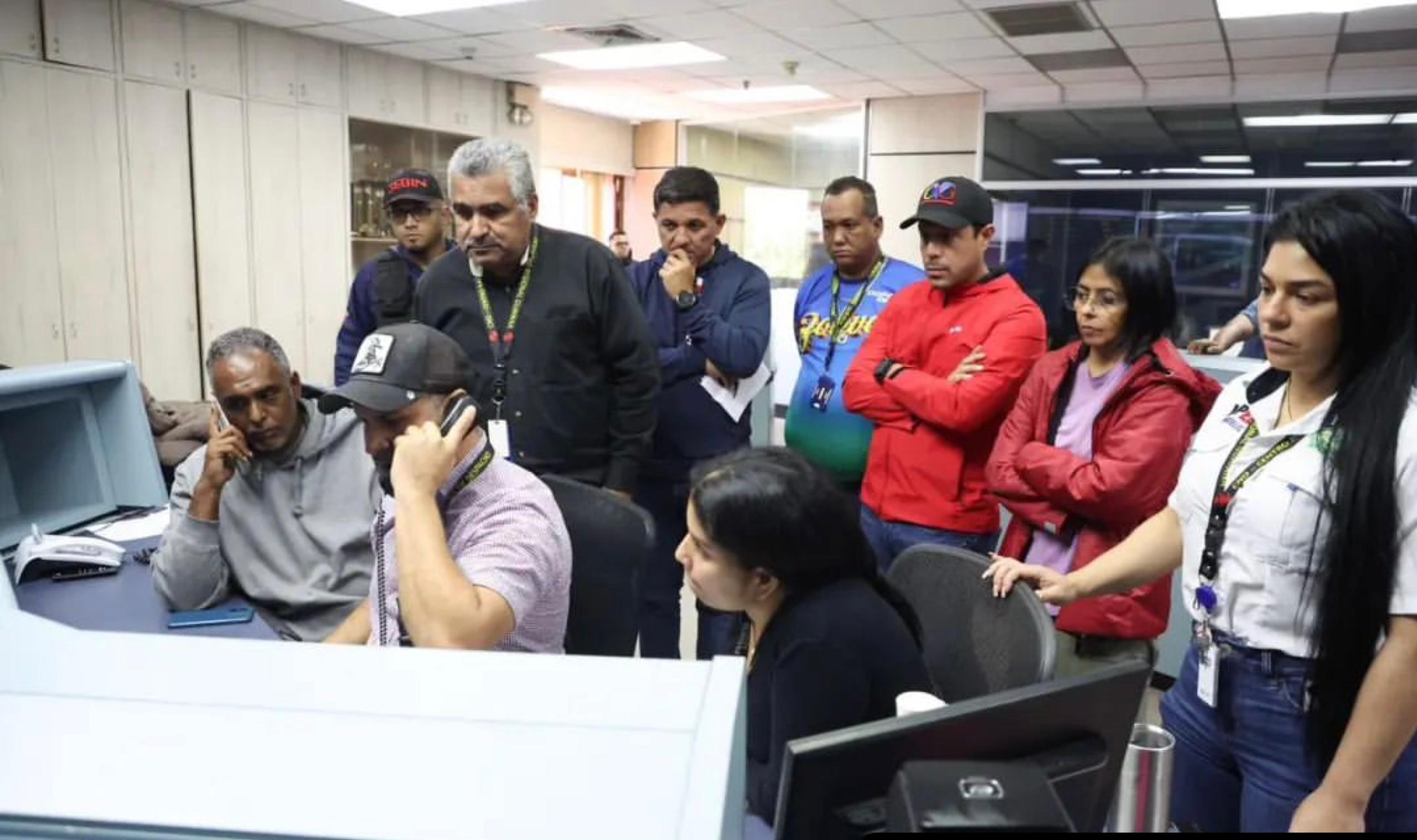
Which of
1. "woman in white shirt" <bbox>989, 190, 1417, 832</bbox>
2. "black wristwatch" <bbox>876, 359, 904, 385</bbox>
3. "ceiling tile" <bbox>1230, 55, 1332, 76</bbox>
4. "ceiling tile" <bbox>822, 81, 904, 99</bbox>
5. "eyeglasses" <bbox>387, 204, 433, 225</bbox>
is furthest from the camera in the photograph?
"ceiling tile" <bbox>822, 81, 904, 99</bbox>

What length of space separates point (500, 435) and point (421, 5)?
13.6ft

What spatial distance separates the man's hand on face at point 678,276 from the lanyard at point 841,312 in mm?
392

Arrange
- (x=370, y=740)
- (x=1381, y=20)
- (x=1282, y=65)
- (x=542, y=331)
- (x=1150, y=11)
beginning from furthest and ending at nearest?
(x=1282, y=65) < (x=1381, y=20) < (x=1150, y=11) < (x=542, y=331) < (x=370, y=740)

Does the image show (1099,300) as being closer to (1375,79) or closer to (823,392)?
(823,392)

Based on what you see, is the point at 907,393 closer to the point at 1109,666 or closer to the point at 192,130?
the point at 1109,666

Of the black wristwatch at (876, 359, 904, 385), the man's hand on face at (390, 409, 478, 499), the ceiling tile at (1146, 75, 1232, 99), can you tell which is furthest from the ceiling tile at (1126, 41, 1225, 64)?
the man's hand on face at (390, 409, 478, 499)

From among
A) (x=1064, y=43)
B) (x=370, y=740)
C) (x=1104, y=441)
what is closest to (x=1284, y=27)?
(x=1064, y=43)

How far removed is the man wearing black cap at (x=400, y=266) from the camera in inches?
116

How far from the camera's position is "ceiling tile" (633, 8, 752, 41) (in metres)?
5.38

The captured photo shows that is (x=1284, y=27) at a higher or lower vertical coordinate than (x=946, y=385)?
higher

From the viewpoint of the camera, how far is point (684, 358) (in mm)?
2566

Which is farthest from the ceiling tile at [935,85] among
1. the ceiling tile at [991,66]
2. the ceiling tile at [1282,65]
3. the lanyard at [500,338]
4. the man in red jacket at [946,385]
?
the lanyard at [500,338]

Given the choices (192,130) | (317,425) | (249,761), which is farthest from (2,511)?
(192,130)

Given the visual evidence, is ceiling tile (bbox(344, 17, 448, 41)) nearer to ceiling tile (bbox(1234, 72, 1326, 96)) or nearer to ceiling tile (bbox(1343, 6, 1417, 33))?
ceiling tile (bbox(1343, 6, 1417, 33))
